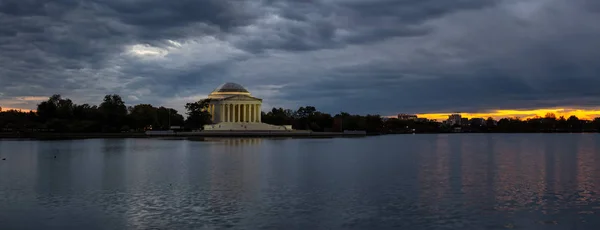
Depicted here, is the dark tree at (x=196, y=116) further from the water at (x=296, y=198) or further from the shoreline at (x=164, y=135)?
the water at (x=296, y=198)

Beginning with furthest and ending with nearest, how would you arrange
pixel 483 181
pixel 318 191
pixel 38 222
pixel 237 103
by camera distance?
pixel 237 103 < pixel 483 181 < pixel 318 191 < pixel 38 222

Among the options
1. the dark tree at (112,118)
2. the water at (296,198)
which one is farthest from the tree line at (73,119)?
the water at (296,198)

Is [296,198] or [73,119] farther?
[73,119]

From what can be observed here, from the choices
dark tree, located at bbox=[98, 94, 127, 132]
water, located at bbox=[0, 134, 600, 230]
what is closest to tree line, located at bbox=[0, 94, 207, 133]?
dark tree, located at bbox=[98, 94, 127, 132]

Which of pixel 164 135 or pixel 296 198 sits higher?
pixel 164 135

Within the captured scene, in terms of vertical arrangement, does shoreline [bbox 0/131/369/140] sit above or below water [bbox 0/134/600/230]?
above

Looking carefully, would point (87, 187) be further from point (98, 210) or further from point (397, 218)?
point (397, 218)

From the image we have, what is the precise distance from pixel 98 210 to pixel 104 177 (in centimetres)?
1552

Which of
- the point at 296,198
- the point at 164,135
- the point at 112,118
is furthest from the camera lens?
the point at 112,118

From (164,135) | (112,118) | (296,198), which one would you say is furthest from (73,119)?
(296,198)

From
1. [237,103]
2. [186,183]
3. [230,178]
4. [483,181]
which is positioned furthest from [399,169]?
[237,103]

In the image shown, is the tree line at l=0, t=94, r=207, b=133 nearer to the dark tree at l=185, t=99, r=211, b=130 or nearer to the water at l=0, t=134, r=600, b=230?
the dark tree at l=185, t=99, r=211, b=130

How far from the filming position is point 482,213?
25594 millimetres

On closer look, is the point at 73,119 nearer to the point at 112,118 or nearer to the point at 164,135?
the point at 112,118
